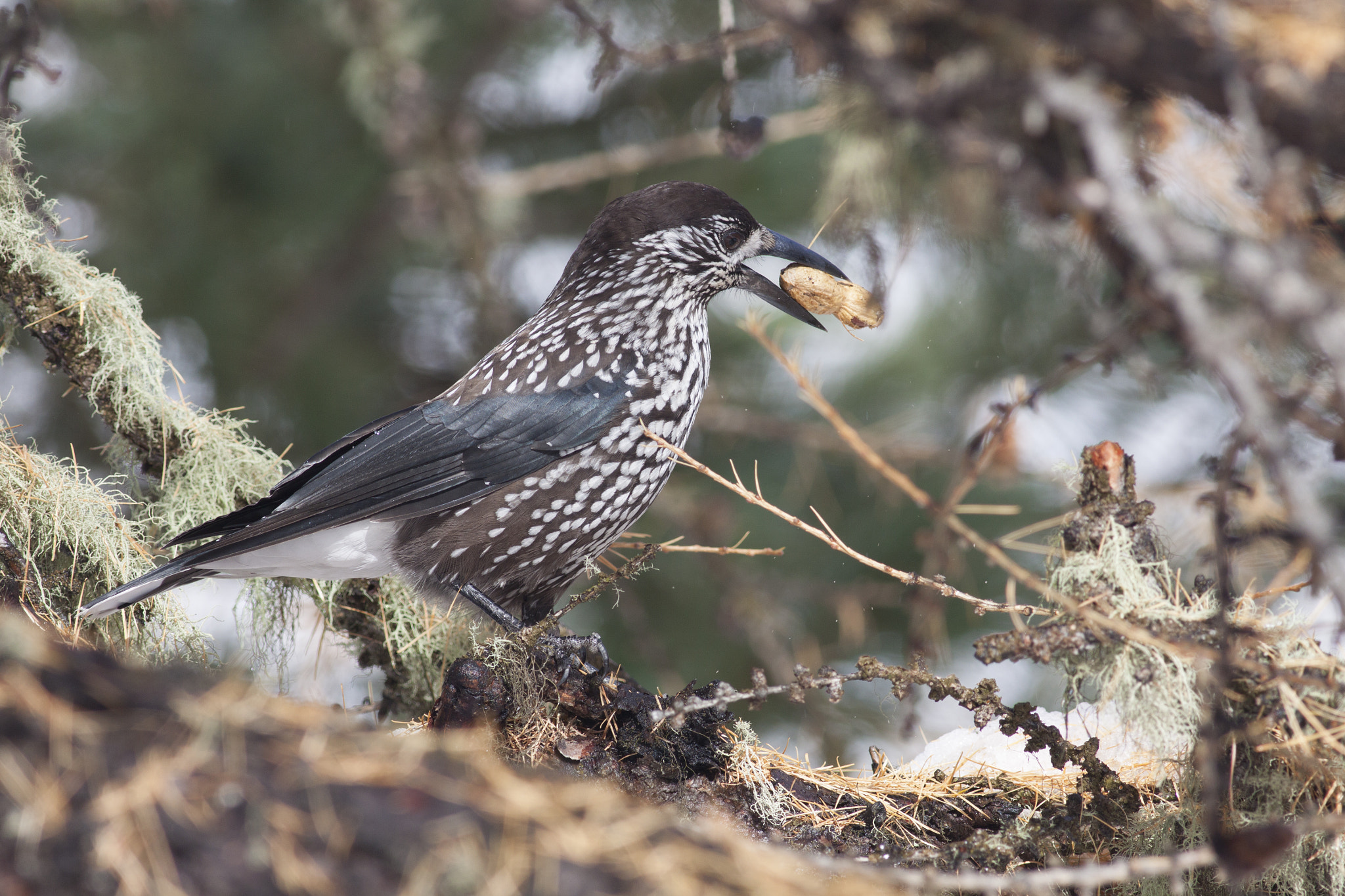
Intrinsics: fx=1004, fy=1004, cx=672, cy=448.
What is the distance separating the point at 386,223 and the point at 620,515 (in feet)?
9.38

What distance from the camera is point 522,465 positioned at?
279cm

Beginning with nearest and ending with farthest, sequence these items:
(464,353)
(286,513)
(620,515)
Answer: (286,513) → (620,515) → (464,353)

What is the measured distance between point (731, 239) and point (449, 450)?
1.11 metres

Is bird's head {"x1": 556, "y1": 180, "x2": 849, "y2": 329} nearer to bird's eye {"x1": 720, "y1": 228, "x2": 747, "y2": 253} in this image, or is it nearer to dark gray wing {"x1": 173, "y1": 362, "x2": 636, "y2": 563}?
bird's eye {"x1": 720, "y1": 228, "x2": 747, "y2": 253}

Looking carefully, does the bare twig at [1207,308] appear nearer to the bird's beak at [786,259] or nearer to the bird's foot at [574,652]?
the bird's foot at [574,652]

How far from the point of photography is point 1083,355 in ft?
4.00

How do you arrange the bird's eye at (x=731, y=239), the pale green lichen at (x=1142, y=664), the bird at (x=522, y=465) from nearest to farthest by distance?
the pale green lichen at (x=1142, y=664) < the bird at (x=522, y=465) < the bird's eye at (x=731, y=239)

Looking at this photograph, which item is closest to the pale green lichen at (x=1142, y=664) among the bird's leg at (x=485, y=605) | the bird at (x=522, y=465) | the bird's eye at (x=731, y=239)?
the bird at (x=522, y=465)

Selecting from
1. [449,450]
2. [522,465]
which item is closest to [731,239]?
[522,465]

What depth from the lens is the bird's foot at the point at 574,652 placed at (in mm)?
2303

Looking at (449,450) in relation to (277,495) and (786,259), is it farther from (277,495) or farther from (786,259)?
(786,259)

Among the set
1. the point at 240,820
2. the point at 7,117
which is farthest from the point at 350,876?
the point at 7,117

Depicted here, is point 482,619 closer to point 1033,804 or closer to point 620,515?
point 620,515

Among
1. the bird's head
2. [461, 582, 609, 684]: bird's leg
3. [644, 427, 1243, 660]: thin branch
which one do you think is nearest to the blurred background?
the bird's head
